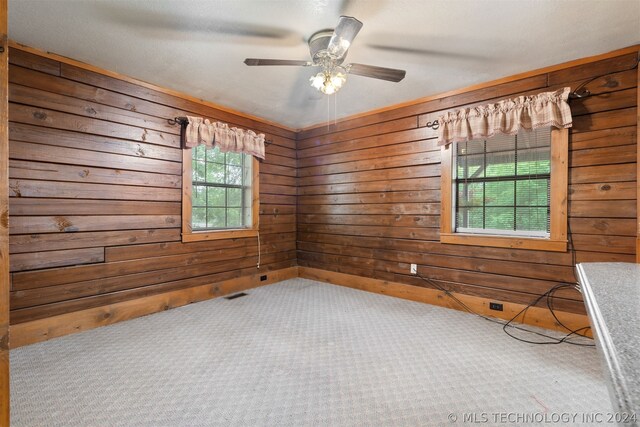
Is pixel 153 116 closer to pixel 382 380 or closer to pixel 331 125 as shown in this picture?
pixel 331 125

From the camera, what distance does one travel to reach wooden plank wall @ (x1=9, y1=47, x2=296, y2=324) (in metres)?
2.42

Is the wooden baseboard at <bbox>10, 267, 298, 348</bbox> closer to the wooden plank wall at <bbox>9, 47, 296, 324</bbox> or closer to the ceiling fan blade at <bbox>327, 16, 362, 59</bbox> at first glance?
the wooden plank wall at <bbox>9, 47, 296, 324</bbox>

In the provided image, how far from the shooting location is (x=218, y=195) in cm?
389

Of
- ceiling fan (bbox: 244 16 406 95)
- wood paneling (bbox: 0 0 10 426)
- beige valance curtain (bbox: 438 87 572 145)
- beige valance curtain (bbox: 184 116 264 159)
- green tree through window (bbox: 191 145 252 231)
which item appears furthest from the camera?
green tree through window (bbox: 191 145 252 231)

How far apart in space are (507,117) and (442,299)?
1.99m

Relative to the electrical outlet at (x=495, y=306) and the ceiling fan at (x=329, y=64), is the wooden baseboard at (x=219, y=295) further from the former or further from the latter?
the ceiling fan at (x=329, y=64)

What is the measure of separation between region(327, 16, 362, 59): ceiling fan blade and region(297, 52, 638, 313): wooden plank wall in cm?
178

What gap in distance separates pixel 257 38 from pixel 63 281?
2610 millimetres

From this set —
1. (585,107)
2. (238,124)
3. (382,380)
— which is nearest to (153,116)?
(238,124)

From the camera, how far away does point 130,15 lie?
2.06 m

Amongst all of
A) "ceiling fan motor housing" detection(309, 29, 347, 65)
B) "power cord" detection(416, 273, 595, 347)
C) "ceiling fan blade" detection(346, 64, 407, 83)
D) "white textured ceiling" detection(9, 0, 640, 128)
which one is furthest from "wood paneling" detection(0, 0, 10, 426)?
"power cord" detection(416, 273, 595, 347)

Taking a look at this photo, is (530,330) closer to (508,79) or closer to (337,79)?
(508,79)

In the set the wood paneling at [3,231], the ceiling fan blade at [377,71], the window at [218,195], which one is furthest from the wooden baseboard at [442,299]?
the wood paneling at [3,231]

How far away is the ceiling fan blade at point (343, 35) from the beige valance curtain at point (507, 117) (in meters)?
1.65
